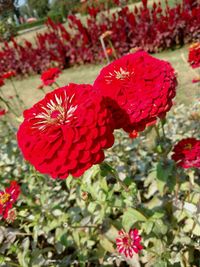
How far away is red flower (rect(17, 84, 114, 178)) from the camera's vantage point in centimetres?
99

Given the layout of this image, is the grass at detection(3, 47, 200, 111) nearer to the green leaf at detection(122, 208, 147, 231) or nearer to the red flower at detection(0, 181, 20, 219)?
the green leaf at detection(122, 208, 147, 231)

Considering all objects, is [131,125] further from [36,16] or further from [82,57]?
[36,16]

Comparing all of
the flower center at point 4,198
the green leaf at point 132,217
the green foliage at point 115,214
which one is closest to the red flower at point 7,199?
the flower center at point 4,198

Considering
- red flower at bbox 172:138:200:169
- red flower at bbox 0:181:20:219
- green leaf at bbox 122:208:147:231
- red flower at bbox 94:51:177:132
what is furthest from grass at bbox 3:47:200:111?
red flower at bbox 94:51:177:132

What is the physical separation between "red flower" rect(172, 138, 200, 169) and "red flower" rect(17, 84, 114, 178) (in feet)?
2.08

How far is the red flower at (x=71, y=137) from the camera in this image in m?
0.99

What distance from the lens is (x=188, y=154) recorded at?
1595 millimetres

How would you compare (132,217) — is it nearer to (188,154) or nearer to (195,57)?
(188,154)

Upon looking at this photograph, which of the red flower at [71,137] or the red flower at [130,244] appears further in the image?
the red flower at [130,244]

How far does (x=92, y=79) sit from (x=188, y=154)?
5.26 meters

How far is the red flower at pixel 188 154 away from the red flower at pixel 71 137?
2.08ft

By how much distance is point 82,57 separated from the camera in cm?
809

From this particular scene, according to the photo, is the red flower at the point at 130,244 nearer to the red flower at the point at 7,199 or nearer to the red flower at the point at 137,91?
the red flower at the point at 7,199

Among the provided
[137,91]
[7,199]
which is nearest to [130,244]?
[7,199]
